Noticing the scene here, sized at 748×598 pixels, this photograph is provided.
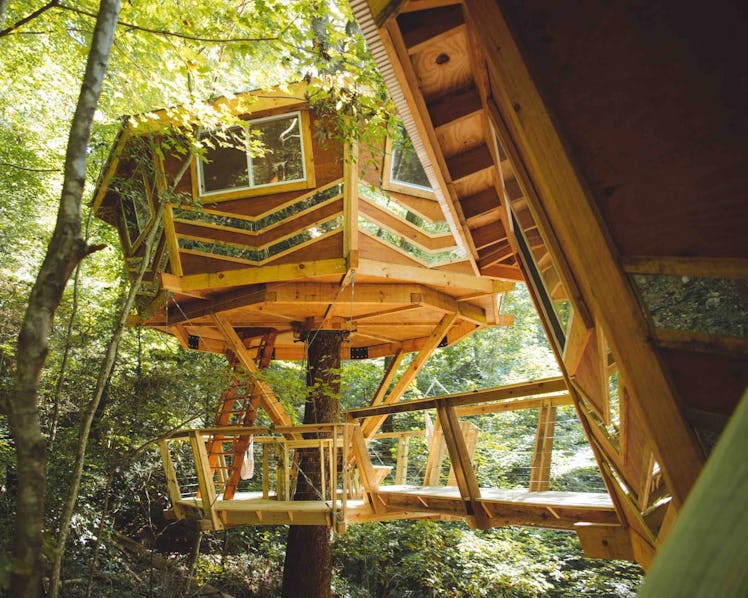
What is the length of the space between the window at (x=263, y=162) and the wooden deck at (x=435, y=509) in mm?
4195

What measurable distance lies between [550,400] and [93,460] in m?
7.99

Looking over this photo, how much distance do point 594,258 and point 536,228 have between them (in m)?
1.11

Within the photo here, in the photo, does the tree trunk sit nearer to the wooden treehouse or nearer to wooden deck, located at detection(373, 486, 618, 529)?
the wooden treehouse

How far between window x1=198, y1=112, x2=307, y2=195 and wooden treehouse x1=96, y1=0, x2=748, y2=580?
0.03 meters

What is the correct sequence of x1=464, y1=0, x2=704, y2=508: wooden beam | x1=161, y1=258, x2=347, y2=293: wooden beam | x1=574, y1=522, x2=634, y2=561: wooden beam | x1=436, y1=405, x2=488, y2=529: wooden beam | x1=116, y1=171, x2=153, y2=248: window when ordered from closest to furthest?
1. x1=464, y1=0, x2=704, y2=508: wooden beam
2. x1=574, y1=522, x2=634, y2=561: wooden beam
3. x1=436, y1=405, x2=488, y2=529: wooden beam
4. x1=161, y1=258, x2=347, y2=293: wooden beam
5. x1=116, y1=171, x2=153, y2=248: window

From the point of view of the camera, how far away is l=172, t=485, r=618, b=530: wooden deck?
173 inches

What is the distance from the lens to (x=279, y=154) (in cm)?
715

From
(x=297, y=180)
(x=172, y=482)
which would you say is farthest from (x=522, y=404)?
(x=172, y=482)

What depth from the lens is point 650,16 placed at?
65.2 inches

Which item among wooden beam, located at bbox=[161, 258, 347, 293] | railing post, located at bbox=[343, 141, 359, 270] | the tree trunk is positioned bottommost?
the tree trunk

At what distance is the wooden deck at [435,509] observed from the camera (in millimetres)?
4406

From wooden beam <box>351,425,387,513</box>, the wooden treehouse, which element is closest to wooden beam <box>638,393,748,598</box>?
the wooden treehouse

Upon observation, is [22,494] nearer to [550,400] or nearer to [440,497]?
[440,497]

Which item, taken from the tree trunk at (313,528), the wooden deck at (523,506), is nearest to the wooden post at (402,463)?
the tree trunk at (313,528)
